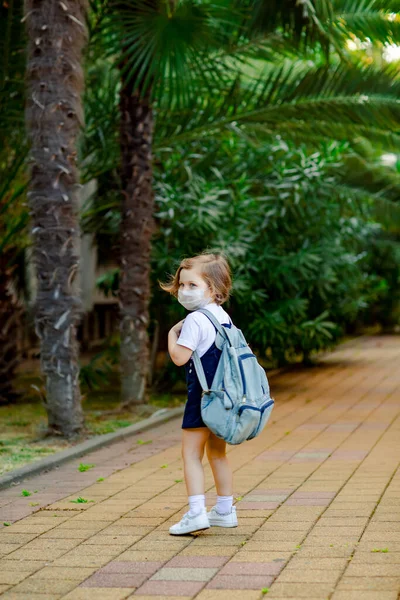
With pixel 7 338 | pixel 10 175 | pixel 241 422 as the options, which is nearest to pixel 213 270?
pixel 241 422

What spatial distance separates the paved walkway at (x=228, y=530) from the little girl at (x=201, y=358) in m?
0.13

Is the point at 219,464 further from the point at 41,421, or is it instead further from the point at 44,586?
the point at 41,421

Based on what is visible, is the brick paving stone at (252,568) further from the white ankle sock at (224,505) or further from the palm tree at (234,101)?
the palm tree at (234,101)

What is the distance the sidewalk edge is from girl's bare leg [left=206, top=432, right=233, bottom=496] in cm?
209

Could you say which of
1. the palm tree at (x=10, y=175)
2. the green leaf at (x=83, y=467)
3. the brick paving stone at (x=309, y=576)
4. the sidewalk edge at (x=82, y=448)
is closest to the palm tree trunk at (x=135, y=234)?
the sidewalk edge at (x=82, y=448)

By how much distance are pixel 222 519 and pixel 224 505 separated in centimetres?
9

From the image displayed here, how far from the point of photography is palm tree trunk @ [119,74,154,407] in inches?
415

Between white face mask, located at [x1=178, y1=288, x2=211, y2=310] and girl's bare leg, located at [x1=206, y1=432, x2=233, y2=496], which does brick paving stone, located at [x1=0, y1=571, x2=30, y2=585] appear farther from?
white face mask, located at [x1=178, y1=288, x2=211, y2=310]

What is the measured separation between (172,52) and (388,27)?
2.64 metres

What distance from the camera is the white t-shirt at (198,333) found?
517 cm

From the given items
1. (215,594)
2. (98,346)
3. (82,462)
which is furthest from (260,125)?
(98,346)

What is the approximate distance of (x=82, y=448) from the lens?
8.26 metres

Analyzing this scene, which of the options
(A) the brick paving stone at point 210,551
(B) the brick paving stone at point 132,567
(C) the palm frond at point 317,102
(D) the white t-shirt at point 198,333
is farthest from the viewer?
(C) the palm frond at point 317,102

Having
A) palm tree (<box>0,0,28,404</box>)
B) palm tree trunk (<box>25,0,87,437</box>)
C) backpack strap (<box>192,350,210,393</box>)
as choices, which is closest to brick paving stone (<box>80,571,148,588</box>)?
backpack strap (<box>192,350,210,393</box>)
